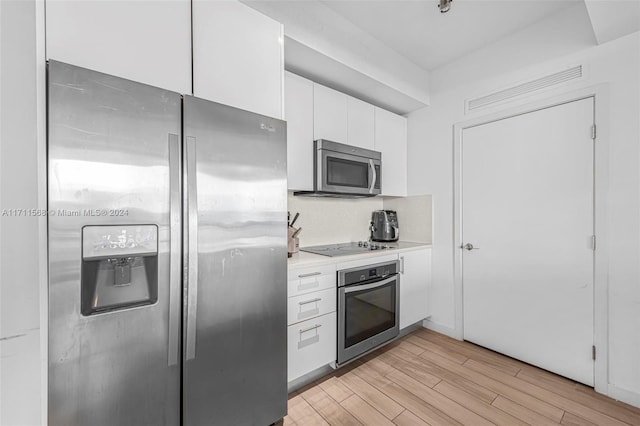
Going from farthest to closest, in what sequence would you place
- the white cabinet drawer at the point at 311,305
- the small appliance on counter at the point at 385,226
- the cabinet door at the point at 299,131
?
the small appliance on counter at the point at 385,226, the cabinet door at the point at 299,131, the white cabinet drawer at the point at 311,305

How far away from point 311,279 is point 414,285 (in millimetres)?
1268

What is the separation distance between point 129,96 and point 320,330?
1674mm

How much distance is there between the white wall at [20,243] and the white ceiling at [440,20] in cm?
178

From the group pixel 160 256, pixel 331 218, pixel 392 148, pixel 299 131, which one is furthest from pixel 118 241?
pixel 392 148

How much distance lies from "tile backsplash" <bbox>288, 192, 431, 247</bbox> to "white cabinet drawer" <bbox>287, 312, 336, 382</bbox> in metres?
0.81

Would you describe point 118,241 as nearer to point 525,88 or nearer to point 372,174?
point 372,174

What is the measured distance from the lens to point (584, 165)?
6.28 feet

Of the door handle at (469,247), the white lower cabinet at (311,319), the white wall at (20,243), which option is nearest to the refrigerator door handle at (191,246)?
the white wall at (20,243)

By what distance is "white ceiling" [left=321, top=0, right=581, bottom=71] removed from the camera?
195 cm

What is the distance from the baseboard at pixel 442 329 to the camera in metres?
2.62

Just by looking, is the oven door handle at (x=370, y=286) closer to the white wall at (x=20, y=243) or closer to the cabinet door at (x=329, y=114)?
the cabinet door at (x=329, y=114)

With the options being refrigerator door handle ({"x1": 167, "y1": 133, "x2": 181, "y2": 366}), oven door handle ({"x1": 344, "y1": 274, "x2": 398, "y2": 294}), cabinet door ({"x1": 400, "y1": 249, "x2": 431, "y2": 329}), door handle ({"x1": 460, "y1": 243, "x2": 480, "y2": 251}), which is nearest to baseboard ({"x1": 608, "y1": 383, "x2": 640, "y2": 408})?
door handle ({"x1": 460, "y1": 243, "x2": 480, "y2": 251})

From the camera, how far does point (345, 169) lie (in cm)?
237

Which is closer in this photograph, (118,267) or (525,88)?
(118,267)
